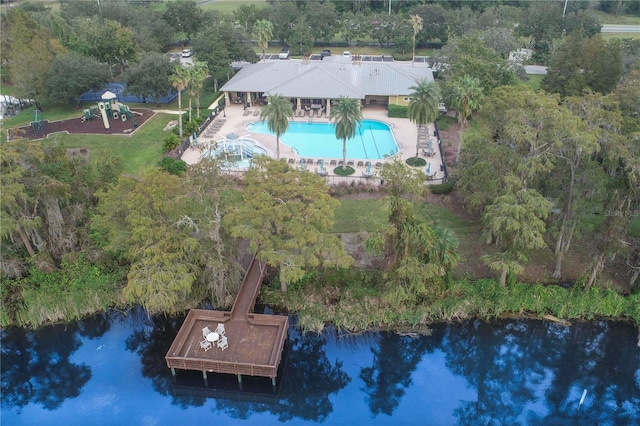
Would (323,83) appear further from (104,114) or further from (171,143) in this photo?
(104,114)

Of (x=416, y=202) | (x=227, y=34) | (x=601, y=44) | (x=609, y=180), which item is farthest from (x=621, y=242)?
(x=227, y=34)

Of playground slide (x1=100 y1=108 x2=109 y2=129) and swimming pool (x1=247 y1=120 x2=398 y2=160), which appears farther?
playground slide (x1=100 y1=108 x2=109 y2=129)

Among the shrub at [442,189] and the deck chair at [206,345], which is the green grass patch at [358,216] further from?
the deck chair at [206,345]

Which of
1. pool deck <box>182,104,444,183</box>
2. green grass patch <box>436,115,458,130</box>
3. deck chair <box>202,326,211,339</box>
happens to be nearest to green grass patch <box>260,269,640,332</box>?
deck chair <box>202,326,211,339</box>

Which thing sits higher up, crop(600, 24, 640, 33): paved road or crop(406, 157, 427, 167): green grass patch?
crop(600, 24, 640, 33): paved road

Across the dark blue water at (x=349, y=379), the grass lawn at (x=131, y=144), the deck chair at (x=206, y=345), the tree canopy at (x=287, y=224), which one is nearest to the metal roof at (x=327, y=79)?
the grass lawn at (x=131, y=144)

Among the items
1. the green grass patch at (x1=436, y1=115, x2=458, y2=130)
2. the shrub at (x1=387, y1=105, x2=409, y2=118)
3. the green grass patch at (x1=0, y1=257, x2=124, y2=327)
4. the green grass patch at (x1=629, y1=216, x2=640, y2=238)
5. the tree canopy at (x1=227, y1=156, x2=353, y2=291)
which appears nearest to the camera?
the tree canopy at (x1=227, y1=156, x2=353, y2=291)

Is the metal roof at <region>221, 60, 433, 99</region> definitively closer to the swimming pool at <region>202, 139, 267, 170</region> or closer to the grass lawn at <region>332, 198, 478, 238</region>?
→ the swimming pool at <region>202, 139, 267, 170</region>

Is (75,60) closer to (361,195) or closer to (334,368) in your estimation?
(361,195)
